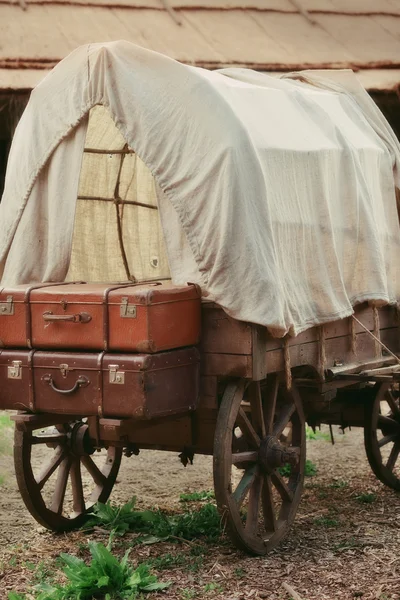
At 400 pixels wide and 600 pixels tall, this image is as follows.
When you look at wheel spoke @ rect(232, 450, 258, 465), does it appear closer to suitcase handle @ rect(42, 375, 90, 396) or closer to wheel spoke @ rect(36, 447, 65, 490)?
suitcase handle @ rect(42, 375, 90, 396)

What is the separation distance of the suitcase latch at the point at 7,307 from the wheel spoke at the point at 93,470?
1.37 metres

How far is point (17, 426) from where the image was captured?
5957mm

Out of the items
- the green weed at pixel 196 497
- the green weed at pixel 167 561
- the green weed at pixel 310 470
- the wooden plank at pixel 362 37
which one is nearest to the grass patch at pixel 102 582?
the green weed at pixel 167 561

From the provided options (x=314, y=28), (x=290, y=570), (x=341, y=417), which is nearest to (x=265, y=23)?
(x=314, y=28)

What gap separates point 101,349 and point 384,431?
2.96m

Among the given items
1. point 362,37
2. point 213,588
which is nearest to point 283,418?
point 213,588

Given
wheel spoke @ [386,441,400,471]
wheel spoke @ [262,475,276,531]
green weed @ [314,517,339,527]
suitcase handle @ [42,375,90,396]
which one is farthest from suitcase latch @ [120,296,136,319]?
wheel spoke @ [386,441,400,471]

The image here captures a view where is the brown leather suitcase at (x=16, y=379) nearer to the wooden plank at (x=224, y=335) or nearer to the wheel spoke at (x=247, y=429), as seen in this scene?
the wooden plank at (x=224, y=335)

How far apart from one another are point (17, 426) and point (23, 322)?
65 cm

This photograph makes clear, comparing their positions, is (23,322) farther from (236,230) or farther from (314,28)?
(314,28)

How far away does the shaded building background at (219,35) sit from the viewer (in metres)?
9.75

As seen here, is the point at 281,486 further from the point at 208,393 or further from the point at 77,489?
the point at 77,489

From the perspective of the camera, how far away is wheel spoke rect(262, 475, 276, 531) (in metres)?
6.06

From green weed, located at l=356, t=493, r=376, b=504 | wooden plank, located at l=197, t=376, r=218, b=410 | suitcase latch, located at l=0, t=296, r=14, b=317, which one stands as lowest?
green weed, located at l=356, t=493, r=376, b=504
